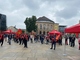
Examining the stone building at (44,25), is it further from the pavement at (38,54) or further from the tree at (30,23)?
the pavement at (38,54)

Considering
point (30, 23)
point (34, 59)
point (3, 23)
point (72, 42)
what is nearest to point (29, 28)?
point (30, 23)

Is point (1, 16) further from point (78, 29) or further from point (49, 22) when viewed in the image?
point (49, 22)

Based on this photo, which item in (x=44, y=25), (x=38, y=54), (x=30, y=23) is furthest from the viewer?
(x=44, y=25)

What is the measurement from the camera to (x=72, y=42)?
29.4 meters

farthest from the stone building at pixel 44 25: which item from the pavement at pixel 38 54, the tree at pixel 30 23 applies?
the pavement at pixel 38 54

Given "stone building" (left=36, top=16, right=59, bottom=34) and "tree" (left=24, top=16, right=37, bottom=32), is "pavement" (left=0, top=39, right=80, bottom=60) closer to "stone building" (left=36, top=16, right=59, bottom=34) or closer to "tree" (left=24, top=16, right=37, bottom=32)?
"tree" (left=24, top=16, right=37, bottom=32)

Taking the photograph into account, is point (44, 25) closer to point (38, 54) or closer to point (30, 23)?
point (30, 23)

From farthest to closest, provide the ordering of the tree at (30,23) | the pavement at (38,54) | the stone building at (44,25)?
the stone building at (44,25), the tree at (30,23), the pavement at (38,54)

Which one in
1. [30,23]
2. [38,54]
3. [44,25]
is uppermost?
[44,25]

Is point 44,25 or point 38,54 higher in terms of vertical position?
point 44,25

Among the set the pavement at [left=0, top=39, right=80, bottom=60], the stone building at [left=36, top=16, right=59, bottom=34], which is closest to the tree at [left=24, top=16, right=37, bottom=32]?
the stone building at [left=36, top=16, right=59, bottom=34]

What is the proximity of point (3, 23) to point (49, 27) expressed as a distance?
64.1 metres

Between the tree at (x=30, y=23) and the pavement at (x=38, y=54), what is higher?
the tree at (x=30, y=23)

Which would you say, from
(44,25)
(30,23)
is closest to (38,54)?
(30,23)
